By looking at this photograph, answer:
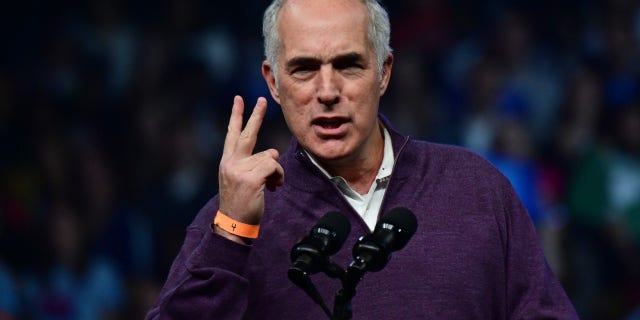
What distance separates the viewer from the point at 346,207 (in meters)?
2.87

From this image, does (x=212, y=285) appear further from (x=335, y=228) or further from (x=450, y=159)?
(x=450, y=159)

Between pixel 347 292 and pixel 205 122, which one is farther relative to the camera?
pixel 205 122

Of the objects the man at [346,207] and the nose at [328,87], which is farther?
the nose at [328,87]

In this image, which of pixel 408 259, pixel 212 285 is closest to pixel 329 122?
pixel 408 259

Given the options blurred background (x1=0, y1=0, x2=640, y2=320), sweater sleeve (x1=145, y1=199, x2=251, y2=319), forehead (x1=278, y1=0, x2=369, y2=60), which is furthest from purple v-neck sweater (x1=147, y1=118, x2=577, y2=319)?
blurred background (x1=0, y1=0, x2=640, y2=320)

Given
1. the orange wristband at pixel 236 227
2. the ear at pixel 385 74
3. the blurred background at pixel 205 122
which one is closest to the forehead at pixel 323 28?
the ear at pixel 385 74

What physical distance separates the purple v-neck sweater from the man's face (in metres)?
0.10

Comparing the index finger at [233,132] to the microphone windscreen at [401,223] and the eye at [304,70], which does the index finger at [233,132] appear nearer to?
the eye at [304,70]

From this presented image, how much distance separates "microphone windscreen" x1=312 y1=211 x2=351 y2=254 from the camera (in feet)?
7.80

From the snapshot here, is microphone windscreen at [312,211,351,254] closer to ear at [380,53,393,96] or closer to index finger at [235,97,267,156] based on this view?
index finger at [235,97,267,156]

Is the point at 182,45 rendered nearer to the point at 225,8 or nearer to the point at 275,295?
the point at 225,8

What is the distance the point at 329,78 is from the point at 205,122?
441 cm

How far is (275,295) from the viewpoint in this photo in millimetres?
2785

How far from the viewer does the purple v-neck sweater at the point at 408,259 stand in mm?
2641
